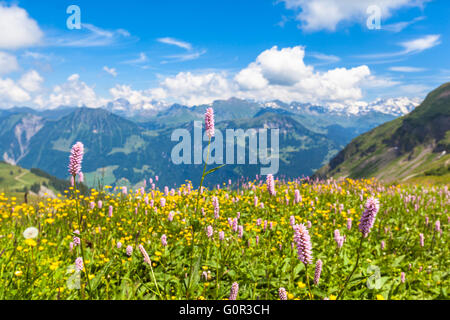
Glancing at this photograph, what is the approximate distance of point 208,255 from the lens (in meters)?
5.68

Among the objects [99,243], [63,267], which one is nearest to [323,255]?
[99,243]

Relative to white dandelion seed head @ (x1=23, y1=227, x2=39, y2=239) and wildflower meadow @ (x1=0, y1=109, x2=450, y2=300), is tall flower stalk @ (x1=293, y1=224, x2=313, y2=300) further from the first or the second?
white dandelion seed head @ (x1=23, y1=227, x2=39, y2=239)

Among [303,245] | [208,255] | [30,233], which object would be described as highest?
[303,245]

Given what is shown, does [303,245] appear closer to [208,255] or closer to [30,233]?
[208,255]

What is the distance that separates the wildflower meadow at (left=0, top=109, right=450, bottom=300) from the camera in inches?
152

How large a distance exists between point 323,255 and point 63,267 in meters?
5.50

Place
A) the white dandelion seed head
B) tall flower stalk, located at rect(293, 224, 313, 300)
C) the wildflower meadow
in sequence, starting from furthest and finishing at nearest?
the white dandelion seed head → the wildflower meadow → tall flower stalk, located at rect(293, 224, 313, 300)

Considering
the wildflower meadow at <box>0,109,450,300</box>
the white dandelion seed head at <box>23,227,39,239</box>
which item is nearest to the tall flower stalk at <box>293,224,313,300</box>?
the wildflower meadow at <box>0,109,450,300</box>

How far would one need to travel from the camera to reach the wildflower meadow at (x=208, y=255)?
3.87 m

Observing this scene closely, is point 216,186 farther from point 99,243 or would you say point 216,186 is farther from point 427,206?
point 427,206

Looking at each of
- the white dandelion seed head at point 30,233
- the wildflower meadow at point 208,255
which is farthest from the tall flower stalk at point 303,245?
the white dandelion seed head at point 30,233

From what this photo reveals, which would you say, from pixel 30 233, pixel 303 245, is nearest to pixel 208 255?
pixel 303 245

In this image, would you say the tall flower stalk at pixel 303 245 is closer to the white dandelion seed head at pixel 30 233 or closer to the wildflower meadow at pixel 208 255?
the wildflower meadow at pixel 208 255
